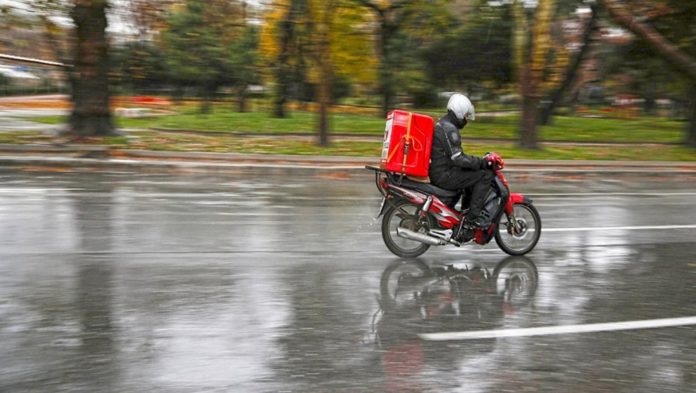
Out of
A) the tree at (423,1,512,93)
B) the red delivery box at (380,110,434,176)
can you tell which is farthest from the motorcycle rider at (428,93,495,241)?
the tree at (423,1,512,93)

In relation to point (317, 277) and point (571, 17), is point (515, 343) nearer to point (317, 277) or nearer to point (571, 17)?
point (317, 277)

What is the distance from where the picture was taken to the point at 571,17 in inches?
1153

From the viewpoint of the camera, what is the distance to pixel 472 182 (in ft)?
27.2

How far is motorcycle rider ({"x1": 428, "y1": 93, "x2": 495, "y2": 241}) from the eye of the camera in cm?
806

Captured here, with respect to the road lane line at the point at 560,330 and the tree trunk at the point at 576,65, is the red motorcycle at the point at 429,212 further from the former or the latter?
the tree trunk at the point at 576,65

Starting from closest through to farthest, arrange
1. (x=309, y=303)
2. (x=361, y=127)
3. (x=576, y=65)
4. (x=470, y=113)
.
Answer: (x=309, y=303) → (x=470, y=113) → (x=361, y=127) → (x=576, y=65)

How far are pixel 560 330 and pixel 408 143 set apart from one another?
2.79 m

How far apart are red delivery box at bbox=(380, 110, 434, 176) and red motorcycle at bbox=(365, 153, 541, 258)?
7.9 inches

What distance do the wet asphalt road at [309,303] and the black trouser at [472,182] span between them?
634mm

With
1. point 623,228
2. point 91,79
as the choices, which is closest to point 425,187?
point 623,228

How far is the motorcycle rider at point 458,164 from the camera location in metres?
8.06

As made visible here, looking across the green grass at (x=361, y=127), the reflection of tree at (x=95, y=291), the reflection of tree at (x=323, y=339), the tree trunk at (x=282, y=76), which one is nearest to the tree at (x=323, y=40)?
the green grass at (x=361, y=127)

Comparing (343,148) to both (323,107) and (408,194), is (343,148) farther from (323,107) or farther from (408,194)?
(408,194)

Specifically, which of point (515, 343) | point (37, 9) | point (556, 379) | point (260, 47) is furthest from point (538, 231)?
point (260, 47)
